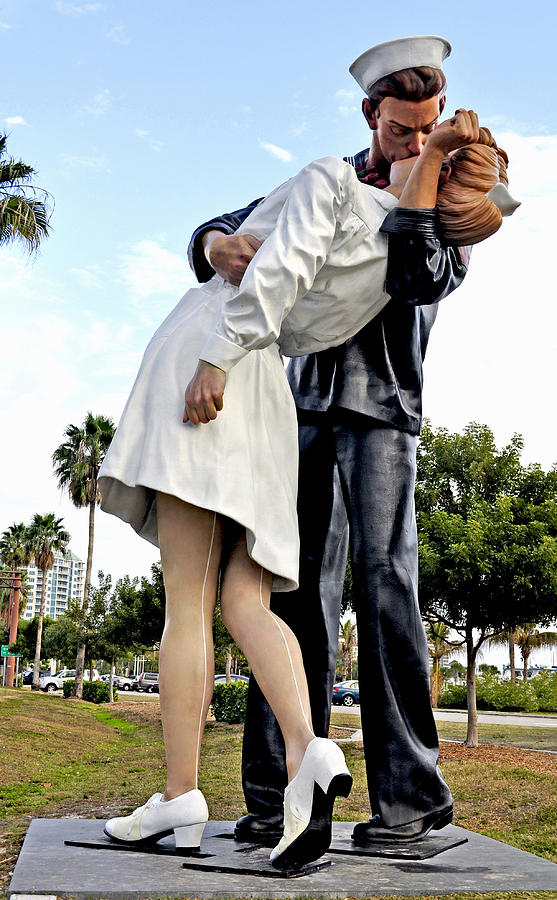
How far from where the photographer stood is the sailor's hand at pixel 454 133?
2742 millimetres

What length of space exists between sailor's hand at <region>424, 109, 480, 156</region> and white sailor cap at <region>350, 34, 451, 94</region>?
40cm

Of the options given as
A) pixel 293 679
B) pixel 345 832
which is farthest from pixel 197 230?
pixel 345 832

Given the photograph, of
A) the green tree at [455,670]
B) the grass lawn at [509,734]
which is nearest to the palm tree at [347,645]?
the green tree at [455,670]

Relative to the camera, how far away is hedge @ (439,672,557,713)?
32.1 m

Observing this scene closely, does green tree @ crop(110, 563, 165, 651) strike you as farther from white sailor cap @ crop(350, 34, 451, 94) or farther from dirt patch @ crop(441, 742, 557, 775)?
white sailor cap @ crop(350, 34, 451, 94)

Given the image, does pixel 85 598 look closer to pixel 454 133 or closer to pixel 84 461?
pixel 84 461

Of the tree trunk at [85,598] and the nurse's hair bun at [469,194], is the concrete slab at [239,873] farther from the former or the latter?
the tree trunk at [85,598]

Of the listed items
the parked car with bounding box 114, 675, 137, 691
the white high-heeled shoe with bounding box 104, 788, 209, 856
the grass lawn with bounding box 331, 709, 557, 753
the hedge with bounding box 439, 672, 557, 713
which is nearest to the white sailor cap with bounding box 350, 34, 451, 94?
the white high-heeled shoe with bounding box 104, 788, 209, 856

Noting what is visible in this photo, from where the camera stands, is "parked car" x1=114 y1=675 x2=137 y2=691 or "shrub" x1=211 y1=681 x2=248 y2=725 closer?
"shrub" x1=211 y1=681 x2=248 y2=725

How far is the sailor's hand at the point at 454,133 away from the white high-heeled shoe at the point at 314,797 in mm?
1859

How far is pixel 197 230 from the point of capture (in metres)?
3.10

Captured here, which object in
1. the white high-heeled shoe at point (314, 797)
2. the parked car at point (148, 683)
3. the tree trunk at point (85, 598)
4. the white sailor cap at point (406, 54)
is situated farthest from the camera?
the parked car at point (148, 683)

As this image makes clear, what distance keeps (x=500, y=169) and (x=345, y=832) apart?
8.16 ft

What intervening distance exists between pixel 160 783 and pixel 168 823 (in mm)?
4087
